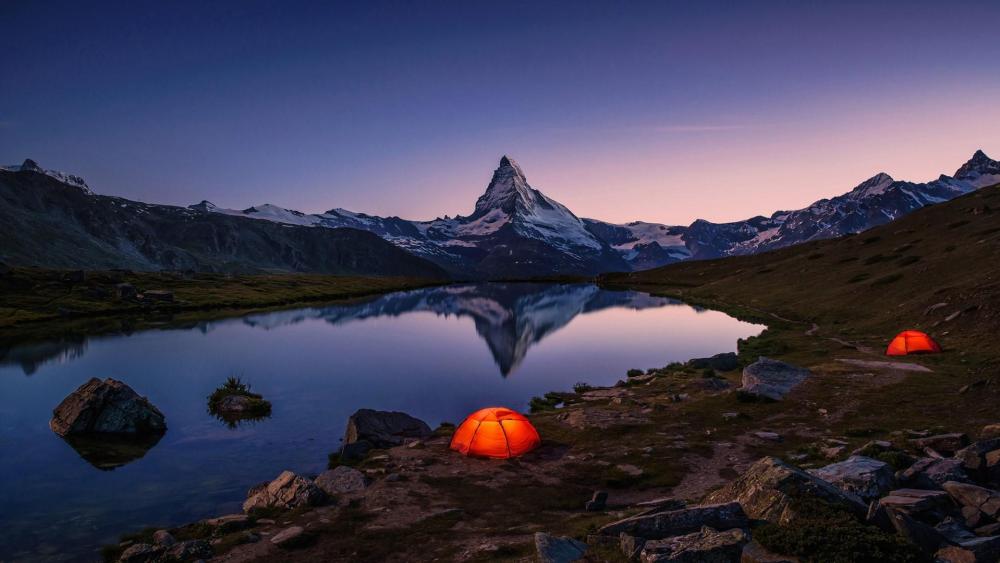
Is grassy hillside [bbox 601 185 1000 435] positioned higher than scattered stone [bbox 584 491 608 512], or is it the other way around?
grassy hillside [bbox 601 185 1000 435]

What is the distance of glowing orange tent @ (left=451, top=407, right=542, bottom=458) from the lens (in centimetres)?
2722

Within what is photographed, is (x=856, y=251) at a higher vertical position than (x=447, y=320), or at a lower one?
higher

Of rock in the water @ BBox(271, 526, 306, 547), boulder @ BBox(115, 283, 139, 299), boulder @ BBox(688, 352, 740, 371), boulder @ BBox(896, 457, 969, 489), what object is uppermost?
boulder @ BBox(115, 283, 139, 299)

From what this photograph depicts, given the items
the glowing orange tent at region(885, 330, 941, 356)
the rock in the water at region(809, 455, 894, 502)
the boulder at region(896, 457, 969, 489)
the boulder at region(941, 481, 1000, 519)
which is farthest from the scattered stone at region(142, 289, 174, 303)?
the boulder at region(941, 481, 1000, 519)

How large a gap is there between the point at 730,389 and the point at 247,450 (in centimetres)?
3001

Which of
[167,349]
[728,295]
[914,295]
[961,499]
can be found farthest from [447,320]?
[961,499]

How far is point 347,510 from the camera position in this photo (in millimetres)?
20484

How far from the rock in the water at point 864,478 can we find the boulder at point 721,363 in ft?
109

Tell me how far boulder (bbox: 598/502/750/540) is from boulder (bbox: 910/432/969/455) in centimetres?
1231

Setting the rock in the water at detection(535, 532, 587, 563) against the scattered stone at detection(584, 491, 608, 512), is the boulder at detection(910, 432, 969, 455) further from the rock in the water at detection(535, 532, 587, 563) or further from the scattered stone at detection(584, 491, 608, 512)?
the rock in the water at detection(535, 532, 587, 563)

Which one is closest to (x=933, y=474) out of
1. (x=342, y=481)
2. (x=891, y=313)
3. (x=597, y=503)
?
(x=597, y=503)

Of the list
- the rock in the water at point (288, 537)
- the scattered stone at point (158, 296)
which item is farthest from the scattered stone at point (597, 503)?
the scattered stone at point (158, 296)

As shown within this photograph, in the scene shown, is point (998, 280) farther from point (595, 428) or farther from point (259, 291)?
point (259, 291)

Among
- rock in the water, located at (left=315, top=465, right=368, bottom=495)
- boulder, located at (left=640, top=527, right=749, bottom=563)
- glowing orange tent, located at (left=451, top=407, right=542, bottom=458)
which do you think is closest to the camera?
boulder, located at (left=640, top=527, right=749, bottom=563)
